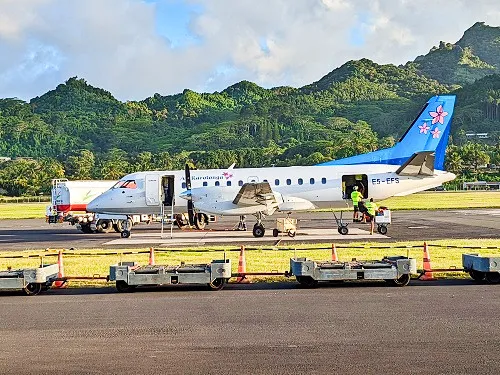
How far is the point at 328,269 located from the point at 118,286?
16.9 ft

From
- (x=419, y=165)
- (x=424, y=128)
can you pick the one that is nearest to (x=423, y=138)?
(x=424, y=128)

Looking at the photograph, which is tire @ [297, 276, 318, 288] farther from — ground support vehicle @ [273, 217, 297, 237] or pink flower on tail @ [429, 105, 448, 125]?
pink flower on tail @ [429, 105, 448, 125]

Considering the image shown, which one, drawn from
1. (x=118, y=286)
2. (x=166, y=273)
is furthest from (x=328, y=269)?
(x=118, y=286)

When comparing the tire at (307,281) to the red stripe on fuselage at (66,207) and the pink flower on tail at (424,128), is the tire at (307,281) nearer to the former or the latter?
the pink flower on tail at (424,128)

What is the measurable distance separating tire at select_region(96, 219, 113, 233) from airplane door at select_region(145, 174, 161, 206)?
22.3 feet

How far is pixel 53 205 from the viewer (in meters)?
44.0

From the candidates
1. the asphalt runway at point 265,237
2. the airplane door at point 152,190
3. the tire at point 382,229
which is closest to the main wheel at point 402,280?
the asphalt runway at point 265,237

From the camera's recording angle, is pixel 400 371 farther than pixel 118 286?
No

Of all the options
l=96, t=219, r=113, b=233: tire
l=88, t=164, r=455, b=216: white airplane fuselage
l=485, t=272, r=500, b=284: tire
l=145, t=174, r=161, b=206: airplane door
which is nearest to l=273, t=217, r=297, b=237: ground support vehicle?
l=88, t=164, r=455, b=216: white airplane fuselage

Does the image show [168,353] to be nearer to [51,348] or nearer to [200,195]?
[51,348]

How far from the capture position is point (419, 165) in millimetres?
32500

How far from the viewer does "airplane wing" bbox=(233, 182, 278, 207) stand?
30391 mm

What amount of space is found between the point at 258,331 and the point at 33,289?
743 cm

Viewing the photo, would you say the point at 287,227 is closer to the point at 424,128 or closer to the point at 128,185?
the point at 128,185
